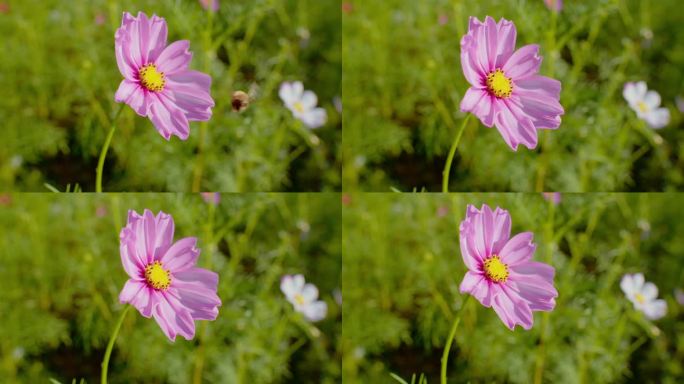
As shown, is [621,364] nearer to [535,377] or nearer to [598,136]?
[535,377]

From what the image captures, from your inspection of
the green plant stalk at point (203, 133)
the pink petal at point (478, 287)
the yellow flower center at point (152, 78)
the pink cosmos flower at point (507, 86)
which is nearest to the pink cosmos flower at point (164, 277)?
the green plant stalk at point (203, 133)

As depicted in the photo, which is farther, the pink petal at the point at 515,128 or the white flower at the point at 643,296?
the white flower at the point at 643,296

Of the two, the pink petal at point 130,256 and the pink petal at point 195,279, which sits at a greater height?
the pink petal at point 130,256

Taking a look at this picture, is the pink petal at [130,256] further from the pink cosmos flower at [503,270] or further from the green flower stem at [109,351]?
the pink cosmos flower at [503,270]

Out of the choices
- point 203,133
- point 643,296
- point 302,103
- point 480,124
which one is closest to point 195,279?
point 203,133

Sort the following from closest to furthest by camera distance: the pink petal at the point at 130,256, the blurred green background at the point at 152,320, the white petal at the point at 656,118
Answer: the pink petal at the point at 130,256 < the blurred green background at the point at 152,320 < the white petal at the point at 656,118

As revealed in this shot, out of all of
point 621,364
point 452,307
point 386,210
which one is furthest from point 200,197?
point 621,364

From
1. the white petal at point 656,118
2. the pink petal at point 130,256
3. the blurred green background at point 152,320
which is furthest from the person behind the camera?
the white petal at point 656,118

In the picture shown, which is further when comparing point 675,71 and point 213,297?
point 675,71

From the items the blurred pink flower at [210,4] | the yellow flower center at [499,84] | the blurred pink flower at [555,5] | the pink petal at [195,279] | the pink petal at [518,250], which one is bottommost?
the pink petal at [195,279]
